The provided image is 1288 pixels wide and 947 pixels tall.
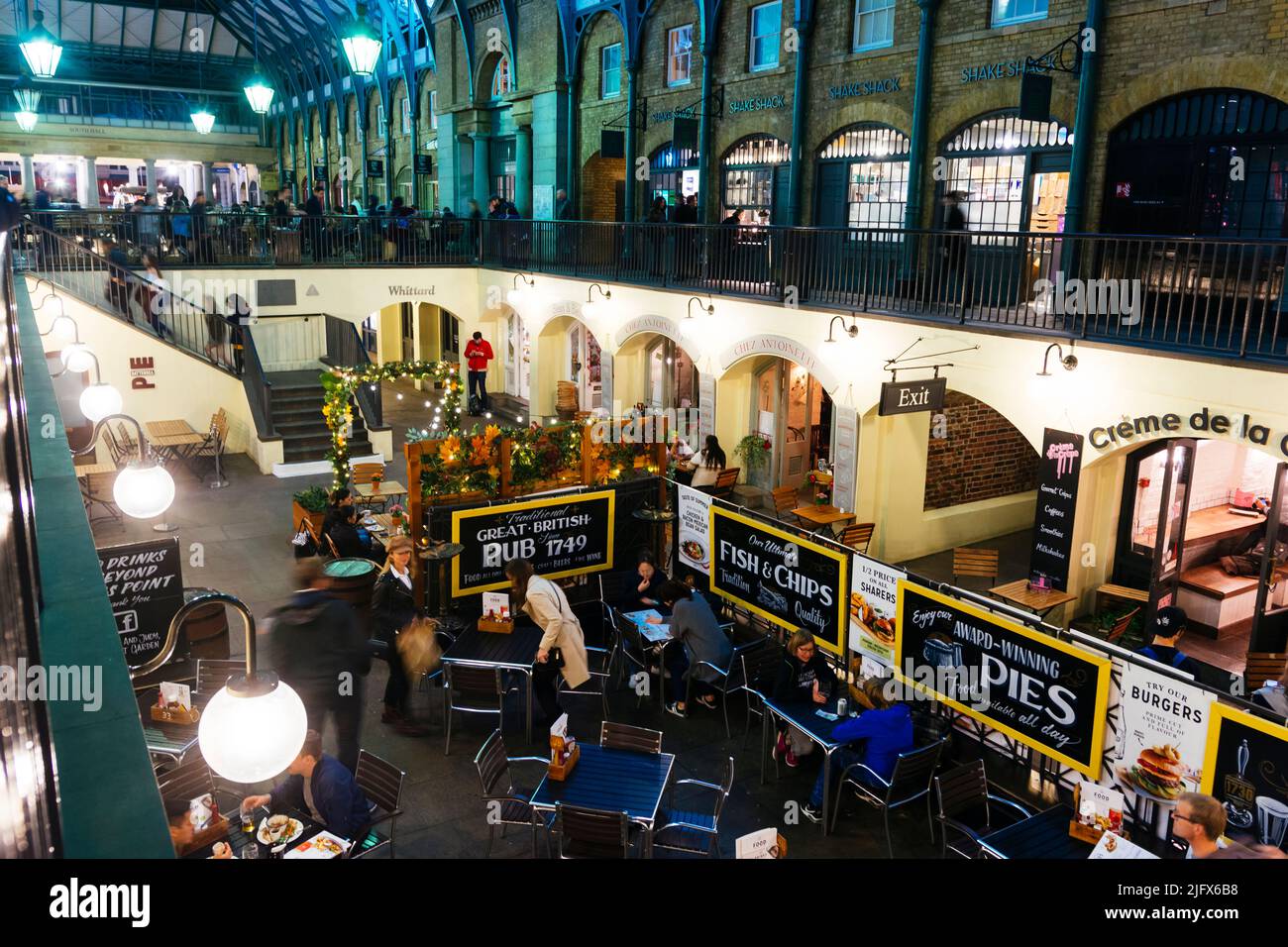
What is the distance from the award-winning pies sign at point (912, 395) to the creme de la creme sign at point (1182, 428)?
1.92m

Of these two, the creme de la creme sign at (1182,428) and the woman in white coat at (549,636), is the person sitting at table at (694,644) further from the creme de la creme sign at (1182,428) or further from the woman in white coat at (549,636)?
the creme de la creme sign at (1182,428)

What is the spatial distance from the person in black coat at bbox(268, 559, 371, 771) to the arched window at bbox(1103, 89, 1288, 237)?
10526mm

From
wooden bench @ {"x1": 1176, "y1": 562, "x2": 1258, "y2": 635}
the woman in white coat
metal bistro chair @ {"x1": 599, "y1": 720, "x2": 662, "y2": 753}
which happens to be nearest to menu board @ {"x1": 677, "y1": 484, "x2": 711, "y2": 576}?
the woman in white coat

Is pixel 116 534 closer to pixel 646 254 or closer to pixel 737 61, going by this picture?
pixel 646 254

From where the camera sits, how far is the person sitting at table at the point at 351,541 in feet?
37.2

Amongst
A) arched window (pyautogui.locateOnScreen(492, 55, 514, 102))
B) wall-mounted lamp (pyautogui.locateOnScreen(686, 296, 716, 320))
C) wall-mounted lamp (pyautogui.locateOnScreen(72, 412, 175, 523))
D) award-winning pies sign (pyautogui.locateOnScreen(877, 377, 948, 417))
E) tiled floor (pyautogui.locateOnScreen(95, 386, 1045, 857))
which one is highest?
arched window (pyautogui.locateOnScreen(492, 55, 514, 102))

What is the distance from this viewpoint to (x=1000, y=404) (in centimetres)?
1241

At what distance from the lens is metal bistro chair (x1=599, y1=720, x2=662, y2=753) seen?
7570 millimetres

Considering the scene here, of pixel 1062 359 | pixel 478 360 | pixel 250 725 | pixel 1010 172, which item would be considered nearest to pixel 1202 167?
pixel 1010 172

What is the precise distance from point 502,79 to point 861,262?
44.2 ft

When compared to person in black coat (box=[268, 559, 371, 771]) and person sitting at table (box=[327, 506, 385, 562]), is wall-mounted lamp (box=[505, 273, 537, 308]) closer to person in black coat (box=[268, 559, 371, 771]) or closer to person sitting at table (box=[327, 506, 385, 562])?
person sitting at table (box=[327, 506, 385, 562])

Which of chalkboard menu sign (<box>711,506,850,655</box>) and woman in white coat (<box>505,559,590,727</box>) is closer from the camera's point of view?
woman in white coat (<box>505,559,590,727</box>)

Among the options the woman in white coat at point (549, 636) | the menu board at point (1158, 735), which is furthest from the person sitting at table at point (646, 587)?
the menu board at point (1158, 735)

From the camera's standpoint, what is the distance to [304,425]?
766 inches
